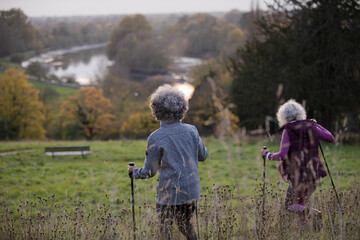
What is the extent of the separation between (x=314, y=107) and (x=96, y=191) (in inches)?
399

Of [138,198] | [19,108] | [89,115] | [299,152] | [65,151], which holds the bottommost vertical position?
[65,151]

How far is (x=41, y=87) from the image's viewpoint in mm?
39625

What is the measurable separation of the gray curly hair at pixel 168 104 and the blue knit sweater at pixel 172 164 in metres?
0.08

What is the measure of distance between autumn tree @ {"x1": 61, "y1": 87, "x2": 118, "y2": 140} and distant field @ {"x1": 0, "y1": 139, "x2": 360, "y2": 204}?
18838 millimetres

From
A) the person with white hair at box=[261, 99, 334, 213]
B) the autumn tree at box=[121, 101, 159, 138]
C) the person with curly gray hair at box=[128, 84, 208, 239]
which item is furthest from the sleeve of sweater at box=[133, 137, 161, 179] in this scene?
the autumn tree at box=[121, 101, 159, 138]

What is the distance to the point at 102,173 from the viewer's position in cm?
914

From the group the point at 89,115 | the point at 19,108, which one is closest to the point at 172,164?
the point at 19,108

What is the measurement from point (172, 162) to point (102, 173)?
6604 millimetres

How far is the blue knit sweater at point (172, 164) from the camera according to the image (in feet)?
9.75

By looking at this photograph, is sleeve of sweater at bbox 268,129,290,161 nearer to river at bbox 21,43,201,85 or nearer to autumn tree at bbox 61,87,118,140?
autumn tree at bbox 61,87,118,140

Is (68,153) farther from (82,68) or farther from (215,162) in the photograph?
(82,68)

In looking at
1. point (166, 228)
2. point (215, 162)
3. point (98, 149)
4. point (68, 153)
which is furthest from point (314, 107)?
point (166, 228)

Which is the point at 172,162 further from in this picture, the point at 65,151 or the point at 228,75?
the point at 228,75

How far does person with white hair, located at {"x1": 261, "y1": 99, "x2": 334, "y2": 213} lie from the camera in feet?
12.0
